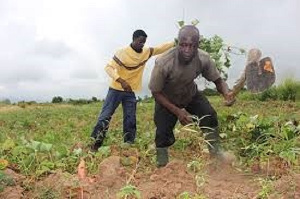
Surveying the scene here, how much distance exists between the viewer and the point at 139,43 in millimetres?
7609

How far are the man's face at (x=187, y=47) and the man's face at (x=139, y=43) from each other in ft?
6.41

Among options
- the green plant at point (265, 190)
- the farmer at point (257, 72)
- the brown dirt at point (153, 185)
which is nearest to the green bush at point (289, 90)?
the farmer at point (257, 72)

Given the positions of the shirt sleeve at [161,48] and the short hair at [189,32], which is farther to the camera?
the shirt sleeve at [161,48]

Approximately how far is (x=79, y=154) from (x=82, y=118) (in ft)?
27.1

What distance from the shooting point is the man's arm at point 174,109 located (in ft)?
18.7

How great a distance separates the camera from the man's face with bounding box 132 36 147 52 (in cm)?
759

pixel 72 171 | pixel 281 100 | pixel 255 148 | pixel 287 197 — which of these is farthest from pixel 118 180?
pixel 281 100

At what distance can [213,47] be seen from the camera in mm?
8641

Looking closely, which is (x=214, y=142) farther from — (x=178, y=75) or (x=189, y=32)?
(x=189, y=32)

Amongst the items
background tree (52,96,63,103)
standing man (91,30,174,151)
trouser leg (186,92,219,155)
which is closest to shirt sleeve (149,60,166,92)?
trouser leg (186,92,219,155)

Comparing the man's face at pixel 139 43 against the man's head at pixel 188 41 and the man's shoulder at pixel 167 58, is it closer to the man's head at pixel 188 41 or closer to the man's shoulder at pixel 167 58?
the man's shoulder at pixel 167 58

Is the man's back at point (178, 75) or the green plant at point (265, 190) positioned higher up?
the man's back at point (178, 75)

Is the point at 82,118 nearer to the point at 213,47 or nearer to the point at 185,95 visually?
the point at 213,47

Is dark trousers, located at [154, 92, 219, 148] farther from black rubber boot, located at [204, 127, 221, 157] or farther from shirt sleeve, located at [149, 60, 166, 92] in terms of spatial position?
shirt sleeve, located at [149, 60, 166, 92]
